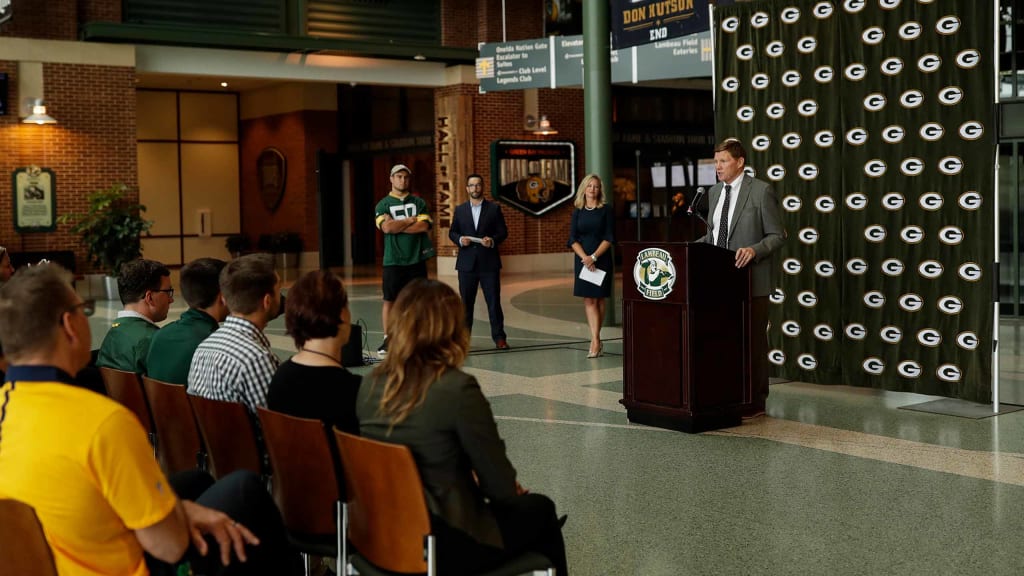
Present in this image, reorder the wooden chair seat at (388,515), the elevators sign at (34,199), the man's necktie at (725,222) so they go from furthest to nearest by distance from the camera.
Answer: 1. the elevators sign at (34,199)
2. the man's necktie at (725,222)
3. the wooden chair seat at (388,515)

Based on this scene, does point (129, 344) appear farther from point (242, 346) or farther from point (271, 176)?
point (271, 176)

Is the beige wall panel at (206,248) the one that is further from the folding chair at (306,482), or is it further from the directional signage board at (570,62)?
the folding chair at (306,482)

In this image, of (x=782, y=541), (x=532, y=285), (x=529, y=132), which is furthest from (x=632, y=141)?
(x=782, y=541)

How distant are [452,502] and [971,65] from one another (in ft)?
17.5

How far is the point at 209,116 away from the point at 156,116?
1.38 m

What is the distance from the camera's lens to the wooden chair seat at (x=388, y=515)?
2885 millimetres

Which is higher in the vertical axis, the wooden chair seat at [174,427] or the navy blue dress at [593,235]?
the navy blue dress at [593,235]

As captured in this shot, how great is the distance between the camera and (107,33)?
17.6 metres

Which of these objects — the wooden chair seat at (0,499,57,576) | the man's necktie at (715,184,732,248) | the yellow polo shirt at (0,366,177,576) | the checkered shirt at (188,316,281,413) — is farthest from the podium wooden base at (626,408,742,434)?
the wooden chair seat at (0,499,57,576)

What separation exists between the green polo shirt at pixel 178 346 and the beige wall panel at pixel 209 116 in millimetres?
22527

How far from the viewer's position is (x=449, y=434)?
3053mm

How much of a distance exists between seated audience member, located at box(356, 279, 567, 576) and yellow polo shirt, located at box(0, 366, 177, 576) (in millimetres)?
800

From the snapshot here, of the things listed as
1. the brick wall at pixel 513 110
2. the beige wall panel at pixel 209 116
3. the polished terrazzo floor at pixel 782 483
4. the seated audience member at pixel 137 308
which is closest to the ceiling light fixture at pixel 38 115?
the brick wall at pixel 513 110

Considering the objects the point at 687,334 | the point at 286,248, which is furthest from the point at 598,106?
the point at 286,248
